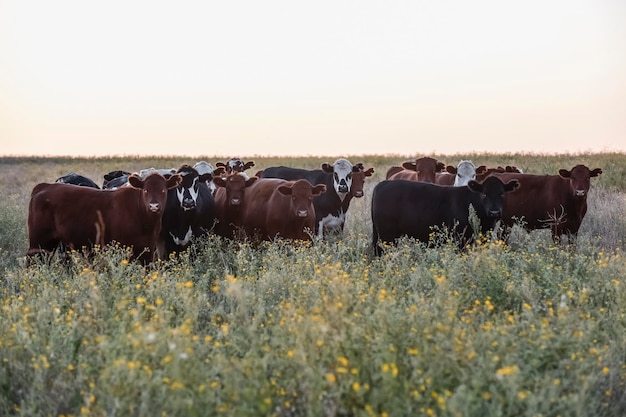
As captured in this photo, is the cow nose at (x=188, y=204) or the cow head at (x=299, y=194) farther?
the cow head at (x=299, y=194)

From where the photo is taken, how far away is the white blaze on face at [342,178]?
49.5ft

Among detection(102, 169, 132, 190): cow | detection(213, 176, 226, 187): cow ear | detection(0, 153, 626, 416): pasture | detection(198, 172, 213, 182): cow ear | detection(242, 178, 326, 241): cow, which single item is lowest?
detection(0, 153, 626, 416): pasture

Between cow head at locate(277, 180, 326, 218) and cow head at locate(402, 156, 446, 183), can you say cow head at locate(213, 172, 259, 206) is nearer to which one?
cow head at locate(277, 180, 326, 218)

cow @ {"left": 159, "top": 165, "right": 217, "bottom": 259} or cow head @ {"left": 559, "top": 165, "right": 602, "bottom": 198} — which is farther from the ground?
cow head @ {"left": 559, "top": 165, "right": 602, "bottom": 198}

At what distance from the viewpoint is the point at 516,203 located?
13977 millimetres

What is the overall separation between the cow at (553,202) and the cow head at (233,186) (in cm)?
447

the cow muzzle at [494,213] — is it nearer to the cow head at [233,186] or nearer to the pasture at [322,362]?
the pasture at [322,362]

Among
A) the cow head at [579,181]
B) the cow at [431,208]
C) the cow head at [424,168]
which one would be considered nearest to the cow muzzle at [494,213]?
the cow at [431,208]

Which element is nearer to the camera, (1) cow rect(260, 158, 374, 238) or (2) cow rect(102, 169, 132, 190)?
(2) cow rect(102, 169, 132, 190)

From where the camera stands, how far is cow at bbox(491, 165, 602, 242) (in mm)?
13718

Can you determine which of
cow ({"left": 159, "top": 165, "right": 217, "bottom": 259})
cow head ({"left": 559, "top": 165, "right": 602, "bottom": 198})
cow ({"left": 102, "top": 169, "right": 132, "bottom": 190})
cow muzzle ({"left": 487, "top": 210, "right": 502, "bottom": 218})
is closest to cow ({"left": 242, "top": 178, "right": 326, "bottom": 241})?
cow ({"left": 159, "top": 165, "right": 217, "bottom": 259})

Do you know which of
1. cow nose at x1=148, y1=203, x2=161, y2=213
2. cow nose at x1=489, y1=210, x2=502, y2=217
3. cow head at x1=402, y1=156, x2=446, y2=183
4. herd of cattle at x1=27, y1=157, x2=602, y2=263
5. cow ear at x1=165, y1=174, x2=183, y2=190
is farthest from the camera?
cow head at x1=402, y1=156, x2=446, y2=183

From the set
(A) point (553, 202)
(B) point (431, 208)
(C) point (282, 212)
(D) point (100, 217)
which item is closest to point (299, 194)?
(C) point (282, 212)

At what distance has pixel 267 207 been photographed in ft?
42.7
